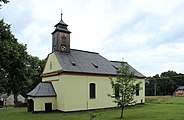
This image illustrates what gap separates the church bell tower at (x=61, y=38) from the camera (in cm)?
2905

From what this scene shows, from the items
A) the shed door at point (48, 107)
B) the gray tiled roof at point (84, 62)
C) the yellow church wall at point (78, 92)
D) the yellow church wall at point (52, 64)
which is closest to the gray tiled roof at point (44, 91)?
the yellow church wall at point (78, 92)

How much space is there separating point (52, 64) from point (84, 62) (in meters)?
4.23

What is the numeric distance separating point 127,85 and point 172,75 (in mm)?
89081

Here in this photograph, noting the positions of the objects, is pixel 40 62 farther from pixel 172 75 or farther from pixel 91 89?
pixel 172 75

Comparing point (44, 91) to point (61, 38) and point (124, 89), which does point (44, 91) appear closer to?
point (61, 38)

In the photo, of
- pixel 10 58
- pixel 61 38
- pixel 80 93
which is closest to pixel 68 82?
pixel 80 93

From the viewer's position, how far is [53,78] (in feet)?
92.3

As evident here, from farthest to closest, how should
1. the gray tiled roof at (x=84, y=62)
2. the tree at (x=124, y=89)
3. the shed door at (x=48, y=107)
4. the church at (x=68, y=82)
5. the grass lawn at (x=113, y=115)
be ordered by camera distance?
the gray tiled roof at (x=84, y=62) → the shed door at (x=48, y=107) → the church at (x=68, y=82) → the tree at (x=124, y=89) → the grass lawn at (x=113, y=115)

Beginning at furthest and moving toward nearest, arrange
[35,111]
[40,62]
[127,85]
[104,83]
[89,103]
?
[40,62], [104,83], [89,103], [35,111], [127,85]

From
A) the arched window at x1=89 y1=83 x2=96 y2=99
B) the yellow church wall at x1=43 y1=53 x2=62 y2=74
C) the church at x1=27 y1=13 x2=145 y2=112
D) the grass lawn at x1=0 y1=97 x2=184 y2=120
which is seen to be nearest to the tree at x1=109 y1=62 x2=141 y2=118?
the grass lawn at x1=0 y1=97 x2=184 y2=120

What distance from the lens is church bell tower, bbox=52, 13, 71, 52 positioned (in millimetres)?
29047

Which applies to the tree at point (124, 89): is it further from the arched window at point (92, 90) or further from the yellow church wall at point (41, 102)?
the yellow church wall at point (41, 102)

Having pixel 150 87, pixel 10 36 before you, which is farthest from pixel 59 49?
pixel 150 87

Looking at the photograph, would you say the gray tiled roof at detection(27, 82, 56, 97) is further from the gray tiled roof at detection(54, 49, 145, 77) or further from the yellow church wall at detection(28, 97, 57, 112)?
the gray tiled roof at detection(54, 49, 145, 77)
